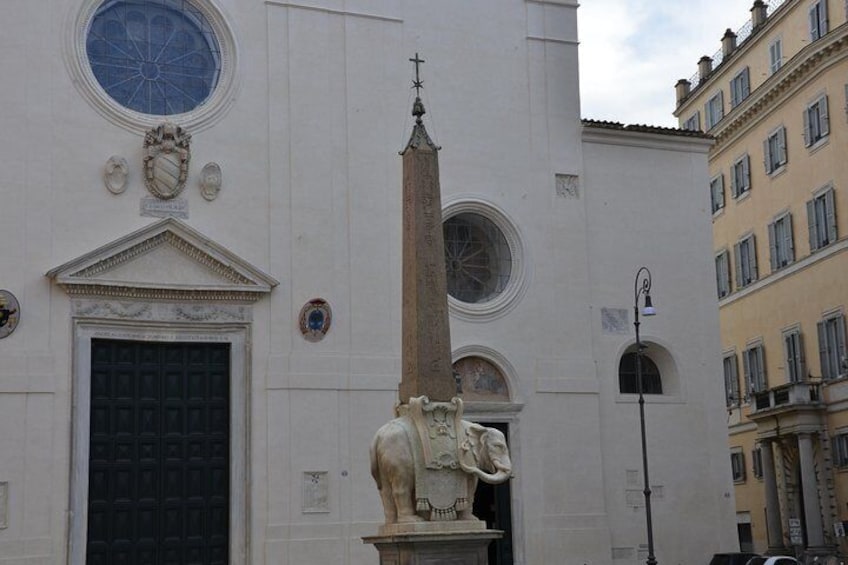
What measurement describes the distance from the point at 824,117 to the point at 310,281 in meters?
16.2

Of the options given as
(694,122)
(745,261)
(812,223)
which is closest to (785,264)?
(812,223)

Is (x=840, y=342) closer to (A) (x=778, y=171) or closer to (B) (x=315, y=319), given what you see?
(A) (x=778, y=171)

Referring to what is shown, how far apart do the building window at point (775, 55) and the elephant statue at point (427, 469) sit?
25.1 metres

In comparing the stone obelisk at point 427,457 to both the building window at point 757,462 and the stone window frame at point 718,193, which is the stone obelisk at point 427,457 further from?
the stone window frame at point 718,193

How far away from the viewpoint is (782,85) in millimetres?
35844

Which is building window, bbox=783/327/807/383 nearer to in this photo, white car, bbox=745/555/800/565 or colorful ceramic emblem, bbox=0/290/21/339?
white car, bbox=745/555/800/565

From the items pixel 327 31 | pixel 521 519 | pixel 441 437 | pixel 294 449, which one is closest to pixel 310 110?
pixel 327 31

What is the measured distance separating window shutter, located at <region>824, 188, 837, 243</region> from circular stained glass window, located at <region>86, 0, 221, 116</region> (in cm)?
1660

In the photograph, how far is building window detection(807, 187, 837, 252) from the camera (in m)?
33.1

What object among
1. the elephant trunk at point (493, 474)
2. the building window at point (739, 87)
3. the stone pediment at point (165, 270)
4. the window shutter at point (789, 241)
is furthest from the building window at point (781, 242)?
the elephant trunk at point (493, 474)

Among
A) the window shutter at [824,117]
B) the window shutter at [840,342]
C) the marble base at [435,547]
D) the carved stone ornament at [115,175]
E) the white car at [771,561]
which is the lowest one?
the white car at [771,561]

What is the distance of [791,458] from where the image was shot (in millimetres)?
35938

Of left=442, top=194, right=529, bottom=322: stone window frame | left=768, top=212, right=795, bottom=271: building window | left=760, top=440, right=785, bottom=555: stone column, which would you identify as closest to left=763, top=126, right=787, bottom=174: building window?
left=768, top=212, right=795, bottom=271: building window

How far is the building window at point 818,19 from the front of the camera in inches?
1342
